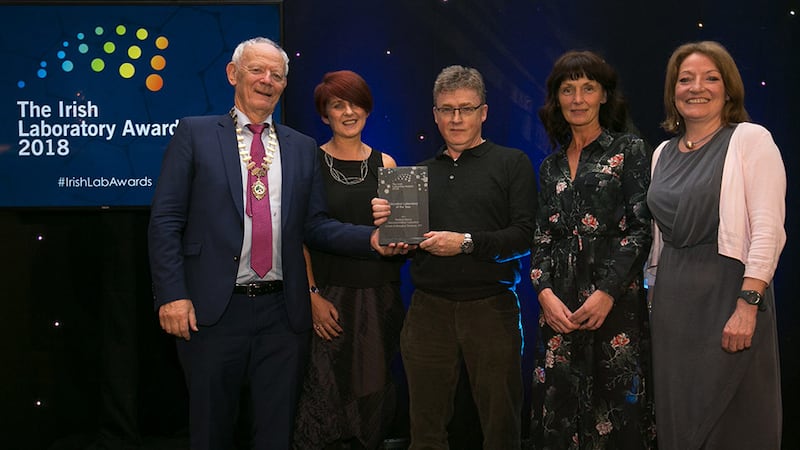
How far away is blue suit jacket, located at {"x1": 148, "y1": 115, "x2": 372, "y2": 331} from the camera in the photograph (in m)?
2.46

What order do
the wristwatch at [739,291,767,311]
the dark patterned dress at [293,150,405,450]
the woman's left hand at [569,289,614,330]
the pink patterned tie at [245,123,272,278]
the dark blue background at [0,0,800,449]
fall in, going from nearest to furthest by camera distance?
the wristwatch at [739,291,767,311] < the woman's left hand at [569,289,614,330] < the pink patterned tie at [245,123,272,278] < the dark patterned dress at [293,150,405,450] < the dark blue background at [0,0,800,449]

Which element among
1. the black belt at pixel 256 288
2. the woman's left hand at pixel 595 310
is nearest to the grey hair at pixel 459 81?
the woman's left hand at pixel 595 310

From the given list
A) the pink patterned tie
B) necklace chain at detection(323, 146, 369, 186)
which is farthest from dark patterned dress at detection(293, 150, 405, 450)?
the pink patterned tie

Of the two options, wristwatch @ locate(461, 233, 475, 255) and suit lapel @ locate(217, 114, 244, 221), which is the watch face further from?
suit lapel @ locate(217, 114, 244, 221)

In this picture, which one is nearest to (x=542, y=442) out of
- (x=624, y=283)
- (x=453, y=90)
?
(x=624, y=283)

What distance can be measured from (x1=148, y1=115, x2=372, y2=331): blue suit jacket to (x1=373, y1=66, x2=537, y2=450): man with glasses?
37 cm

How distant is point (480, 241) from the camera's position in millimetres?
2613

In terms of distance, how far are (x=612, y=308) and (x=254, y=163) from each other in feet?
4.88

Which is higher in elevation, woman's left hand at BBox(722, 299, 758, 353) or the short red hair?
the short red hair

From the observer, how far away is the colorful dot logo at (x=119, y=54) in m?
3.52

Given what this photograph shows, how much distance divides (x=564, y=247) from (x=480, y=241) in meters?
0.33

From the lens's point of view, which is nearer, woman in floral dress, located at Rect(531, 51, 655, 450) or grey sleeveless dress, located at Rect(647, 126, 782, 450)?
grey sleeveless dress, located at Rect(647, 126, 782, 450)

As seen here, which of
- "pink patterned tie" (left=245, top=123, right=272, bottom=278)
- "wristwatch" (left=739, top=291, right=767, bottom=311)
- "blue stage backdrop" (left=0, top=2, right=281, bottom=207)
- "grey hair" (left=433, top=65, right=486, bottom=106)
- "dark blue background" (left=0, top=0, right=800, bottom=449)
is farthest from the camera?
"dark blue background" (left=0, top=0, right=800, bottom=449)

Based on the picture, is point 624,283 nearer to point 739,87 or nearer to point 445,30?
point 739,87
